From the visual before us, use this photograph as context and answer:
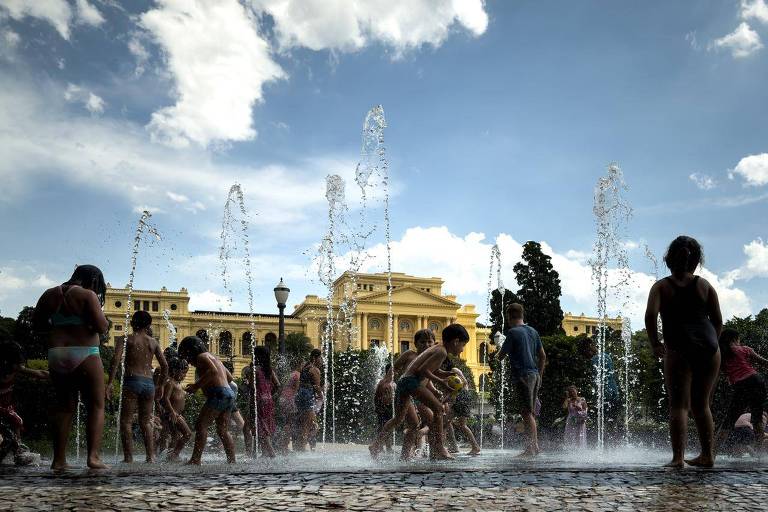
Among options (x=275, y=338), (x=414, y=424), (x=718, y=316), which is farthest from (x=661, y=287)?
(x=275, y=338)

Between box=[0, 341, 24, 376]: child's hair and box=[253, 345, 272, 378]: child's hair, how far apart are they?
3.11 metres

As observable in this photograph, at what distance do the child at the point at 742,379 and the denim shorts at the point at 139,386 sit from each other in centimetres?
622

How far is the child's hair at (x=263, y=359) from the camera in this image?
31.8ft

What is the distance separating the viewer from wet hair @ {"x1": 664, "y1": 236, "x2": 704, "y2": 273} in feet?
20.3

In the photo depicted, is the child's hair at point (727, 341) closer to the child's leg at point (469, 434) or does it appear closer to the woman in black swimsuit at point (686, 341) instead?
the woman in black swimsuit at point (686, 341)

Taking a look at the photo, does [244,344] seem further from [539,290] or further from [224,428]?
[224,428]

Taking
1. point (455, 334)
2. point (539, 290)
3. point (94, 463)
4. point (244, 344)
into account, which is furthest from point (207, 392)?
point (244, 344)

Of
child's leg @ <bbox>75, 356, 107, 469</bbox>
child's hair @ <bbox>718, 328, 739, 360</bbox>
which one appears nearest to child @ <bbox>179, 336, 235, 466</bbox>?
child's leg @ <bbox>75, 356, 107, 469</bbox>

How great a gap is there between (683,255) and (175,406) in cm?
695

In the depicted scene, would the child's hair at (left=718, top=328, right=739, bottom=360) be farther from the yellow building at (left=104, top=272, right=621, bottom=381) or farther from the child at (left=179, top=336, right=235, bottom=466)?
the yellow building at (left=104, top=272, right=621, bottom=381)

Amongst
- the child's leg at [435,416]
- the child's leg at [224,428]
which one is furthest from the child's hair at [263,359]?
the child's leg at [435,416]

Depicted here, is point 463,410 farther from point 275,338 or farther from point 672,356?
point 275,338

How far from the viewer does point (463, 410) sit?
40.1ft

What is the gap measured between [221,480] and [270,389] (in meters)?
4.84
